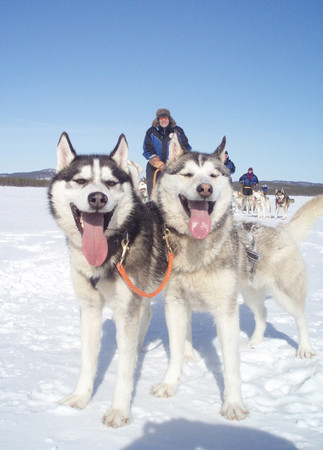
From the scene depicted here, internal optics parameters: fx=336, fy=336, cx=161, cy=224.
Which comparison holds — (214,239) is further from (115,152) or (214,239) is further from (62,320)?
(62,320)

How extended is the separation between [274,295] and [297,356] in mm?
580

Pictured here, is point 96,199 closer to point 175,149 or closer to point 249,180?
point 175,149

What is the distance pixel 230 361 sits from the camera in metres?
2.36

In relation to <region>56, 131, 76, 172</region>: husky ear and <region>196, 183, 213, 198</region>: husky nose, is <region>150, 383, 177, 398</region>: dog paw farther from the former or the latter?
<region>56, 131, 76, 172</region>: husky ear

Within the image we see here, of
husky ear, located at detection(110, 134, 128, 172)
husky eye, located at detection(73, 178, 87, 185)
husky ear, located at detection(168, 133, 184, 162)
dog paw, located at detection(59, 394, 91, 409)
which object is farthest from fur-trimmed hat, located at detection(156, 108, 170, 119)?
dog paw, located at detection(59, 394, 91, 409)

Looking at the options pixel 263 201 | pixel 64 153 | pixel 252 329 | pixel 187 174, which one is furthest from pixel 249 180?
pixel 64 153

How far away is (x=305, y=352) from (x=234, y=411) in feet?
4.02

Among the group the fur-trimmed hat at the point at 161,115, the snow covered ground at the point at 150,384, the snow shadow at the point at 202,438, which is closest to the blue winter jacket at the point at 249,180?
the fur-trimmed hat at the point at 161,115

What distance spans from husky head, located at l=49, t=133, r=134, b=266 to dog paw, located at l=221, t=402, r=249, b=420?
1.29 meters

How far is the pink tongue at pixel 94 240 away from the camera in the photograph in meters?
2.21

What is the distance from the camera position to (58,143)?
8.07 ft

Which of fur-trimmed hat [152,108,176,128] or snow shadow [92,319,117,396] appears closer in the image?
snow shadow [92,319,117,396]

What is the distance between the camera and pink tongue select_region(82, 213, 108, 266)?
2205 millimetres

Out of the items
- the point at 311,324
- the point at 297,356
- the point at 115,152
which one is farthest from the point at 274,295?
the point at 115,152
